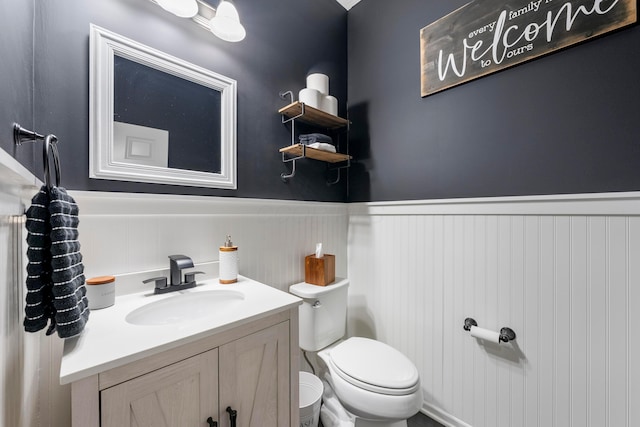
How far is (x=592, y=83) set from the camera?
978 mm

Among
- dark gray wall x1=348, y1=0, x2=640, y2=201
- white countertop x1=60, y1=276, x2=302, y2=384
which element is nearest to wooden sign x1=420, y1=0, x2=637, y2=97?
dark gray wall x1=348, y1=0, x2=640, y2=201

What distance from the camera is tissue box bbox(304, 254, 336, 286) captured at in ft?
4.77

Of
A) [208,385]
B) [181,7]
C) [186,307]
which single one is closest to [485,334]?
[208,385]

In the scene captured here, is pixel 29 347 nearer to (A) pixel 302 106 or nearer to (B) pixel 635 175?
(A) pixel 302 106

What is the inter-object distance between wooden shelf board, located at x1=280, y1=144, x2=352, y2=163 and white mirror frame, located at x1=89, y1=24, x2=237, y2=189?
353 mm

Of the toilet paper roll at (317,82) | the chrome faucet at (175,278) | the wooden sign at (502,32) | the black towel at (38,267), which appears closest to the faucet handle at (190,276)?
the chrome faucet at (175,278)

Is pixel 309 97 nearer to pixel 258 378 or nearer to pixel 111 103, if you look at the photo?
pixel 111 103

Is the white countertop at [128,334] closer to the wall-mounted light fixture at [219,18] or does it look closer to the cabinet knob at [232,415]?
the cabinet knob at [232,415]

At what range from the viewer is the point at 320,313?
1.38 m

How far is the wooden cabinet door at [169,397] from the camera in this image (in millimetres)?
555

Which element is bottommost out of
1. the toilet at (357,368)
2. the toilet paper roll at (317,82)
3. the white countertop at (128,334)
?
the toilet at (357,368)

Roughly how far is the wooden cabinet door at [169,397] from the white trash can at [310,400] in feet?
2.17

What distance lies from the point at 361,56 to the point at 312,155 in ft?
2.82

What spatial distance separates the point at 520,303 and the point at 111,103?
184cm
